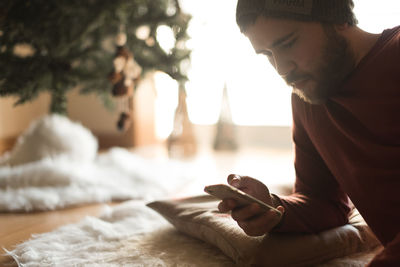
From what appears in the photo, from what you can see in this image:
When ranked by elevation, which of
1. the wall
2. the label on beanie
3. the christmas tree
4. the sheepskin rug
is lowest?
the sheepskin rug

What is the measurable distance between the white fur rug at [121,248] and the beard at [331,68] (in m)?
0.37

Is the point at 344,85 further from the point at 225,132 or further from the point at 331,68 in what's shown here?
the point at 225,132

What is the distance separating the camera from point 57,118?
70.4 inches

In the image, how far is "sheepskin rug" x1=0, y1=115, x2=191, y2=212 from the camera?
1.36 meters

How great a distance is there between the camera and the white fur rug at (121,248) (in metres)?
0.82

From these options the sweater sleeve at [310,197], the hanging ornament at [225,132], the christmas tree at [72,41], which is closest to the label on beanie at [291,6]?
the sweater sleeve at [310,197]

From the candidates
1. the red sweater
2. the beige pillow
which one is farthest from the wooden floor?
the red sweater

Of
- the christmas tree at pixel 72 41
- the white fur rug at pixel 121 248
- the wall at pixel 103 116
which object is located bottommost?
the white fur rug at pixel 121 248

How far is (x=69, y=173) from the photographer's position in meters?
1.51

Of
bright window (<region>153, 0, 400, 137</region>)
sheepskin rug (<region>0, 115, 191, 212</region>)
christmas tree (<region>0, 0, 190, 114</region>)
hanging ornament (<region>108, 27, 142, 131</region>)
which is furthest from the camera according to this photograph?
bright window (<region>153, 0, 400, 137</region>)

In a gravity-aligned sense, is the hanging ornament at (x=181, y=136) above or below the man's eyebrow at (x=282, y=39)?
below

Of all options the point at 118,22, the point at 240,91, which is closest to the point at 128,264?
the point at 118,22

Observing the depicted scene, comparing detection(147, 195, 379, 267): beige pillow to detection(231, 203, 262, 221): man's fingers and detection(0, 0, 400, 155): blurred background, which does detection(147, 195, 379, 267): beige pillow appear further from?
detection(0, 0, 400, 155): blurred background

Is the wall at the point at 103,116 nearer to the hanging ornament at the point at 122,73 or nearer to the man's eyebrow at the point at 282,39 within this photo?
the hanging ornament at the point at 122,73
